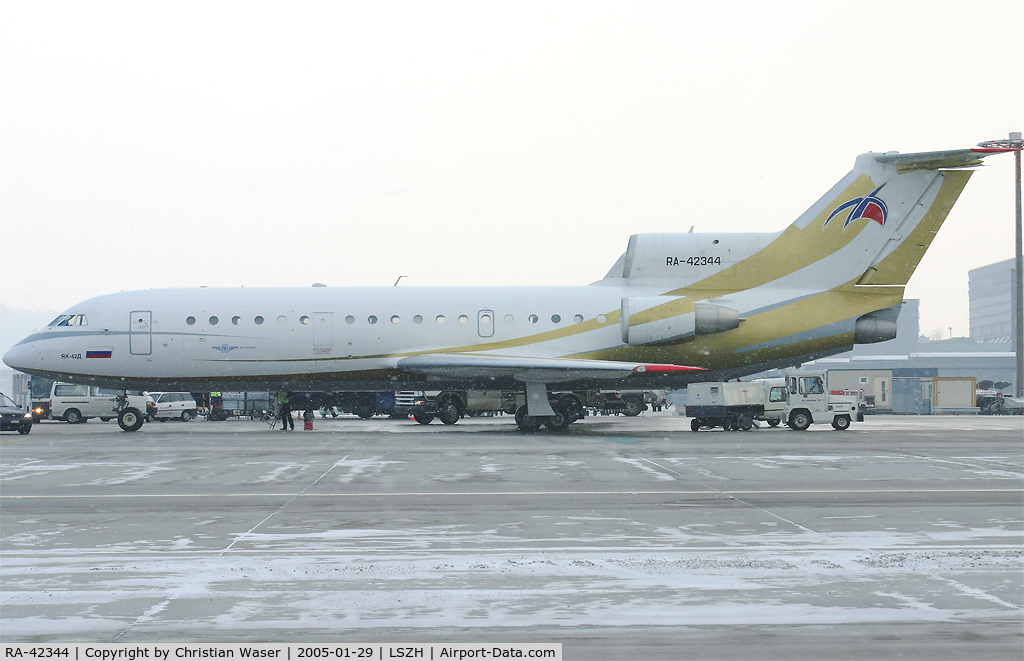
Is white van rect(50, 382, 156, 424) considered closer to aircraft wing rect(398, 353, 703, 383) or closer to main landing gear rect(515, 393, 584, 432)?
aircraft wing rect(398, 353, 703, 383)

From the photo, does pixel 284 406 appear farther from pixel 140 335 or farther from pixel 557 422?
pixel 557 422

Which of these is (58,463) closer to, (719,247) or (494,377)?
(494,377)

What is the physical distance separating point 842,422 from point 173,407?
31.7 meters

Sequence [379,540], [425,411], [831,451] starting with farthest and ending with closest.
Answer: [425,411], [831,451], [379,540]

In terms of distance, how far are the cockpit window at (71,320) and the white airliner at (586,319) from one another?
0.22 ft

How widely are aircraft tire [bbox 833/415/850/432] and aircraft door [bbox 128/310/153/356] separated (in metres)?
23.0

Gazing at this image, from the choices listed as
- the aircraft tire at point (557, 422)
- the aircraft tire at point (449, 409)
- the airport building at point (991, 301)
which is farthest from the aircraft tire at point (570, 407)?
the airport building at point (991, 301)

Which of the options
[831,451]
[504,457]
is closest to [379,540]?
[504,457]

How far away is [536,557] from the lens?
24.4ft

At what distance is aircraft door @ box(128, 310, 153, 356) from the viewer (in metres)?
27.0

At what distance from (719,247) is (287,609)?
23469mm

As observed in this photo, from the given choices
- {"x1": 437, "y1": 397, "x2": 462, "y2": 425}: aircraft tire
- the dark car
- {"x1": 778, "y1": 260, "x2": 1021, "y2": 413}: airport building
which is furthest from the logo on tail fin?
the dark car

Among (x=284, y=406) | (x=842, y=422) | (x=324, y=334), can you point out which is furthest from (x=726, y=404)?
(x=284, y=406)

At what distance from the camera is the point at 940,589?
6285mm
